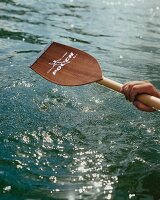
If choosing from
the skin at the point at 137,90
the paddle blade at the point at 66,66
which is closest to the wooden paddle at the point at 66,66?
the paddle blade at the point at 66,66

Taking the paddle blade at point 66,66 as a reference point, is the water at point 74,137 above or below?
below

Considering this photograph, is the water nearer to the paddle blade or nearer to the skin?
the paddle blade

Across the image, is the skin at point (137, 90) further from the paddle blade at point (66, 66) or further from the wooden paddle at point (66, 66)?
the paddle blade at point (66, 66)

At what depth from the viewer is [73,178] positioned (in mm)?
4184

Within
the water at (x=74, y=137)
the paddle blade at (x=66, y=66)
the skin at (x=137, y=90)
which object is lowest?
the water at (x=74, y=137)

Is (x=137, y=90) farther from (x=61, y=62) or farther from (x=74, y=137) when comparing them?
(x=61, y=62)

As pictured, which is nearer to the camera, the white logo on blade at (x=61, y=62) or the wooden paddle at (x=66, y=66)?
the wooden paddle at (x=66, y=66)

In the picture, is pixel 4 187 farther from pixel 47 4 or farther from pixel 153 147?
pixel 47 4

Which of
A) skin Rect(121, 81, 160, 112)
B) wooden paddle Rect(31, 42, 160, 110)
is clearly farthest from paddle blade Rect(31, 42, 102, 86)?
skin Rect(121, 81, 160, 112)

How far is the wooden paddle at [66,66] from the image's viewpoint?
17.2ft

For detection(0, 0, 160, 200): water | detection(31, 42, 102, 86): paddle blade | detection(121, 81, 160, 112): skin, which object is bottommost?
detection(0, 0, 160, 200): water

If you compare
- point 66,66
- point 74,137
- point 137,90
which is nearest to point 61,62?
point 66,66

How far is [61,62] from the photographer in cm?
557

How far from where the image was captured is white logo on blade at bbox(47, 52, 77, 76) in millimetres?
5480
